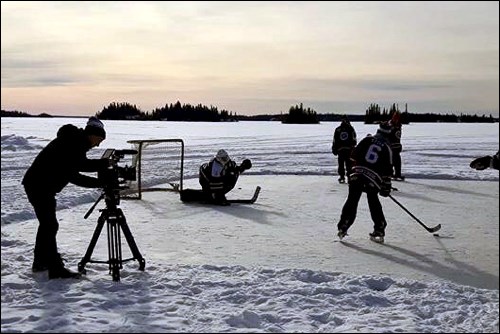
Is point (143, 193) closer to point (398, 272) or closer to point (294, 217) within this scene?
point (294, 217)

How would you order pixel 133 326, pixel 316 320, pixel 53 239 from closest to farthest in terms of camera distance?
pixel 133 326 → pixel 316 320 → pixel 53 239

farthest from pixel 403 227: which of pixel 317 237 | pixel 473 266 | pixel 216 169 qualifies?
pixel 216 169

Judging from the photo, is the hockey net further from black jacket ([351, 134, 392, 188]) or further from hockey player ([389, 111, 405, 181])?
hockey player ([389, 111, 405, 181])

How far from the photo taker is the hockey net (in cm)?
1159

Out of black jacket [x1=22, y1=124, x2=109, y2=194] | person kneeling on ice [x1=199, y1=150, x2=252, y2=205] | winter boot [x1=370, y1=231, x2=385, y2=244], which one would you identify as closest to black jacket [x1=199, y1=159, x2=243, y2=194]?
person kneeling on ice [x1=199, y1=150, x2=252, y2=205]

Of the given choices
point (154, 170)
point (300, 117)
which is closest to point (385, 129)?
point (154, 170)

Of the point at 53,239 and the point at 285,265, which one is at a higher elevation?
the point at 53,239

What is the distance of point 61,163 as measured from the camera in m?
5.28

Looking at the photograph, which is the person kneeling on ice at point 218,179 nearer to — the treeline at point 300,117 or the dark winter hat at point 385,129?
the dark winter hat at point 385,129

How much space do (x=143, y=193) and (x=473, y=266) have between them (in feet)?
24.7

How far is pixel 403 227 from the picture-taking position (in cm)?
834

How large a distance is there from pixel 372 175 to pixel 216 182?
3970 mm

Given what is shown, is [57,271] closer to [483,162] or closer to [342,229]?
[342,229]

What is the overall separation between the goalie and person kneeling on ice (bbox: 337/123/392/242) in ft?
11.7
